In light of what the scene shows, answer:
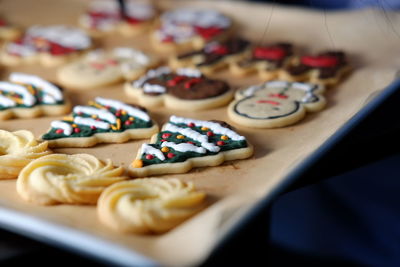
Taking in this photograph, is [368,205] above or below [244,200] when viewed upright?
below

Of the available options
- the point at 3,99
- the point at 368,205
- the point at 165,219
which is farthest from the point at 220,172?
the point at 368,205

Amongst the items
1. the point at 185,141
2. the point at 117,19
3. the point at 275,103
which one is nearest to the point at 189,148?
the point at 185,141

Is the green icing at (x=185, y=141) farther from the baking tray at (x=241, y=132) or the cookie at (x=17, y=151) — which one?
the cookie at (x=17, y=151)

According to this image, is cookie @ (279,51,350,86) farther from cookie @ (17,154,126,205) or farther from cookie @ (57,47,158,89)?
cookie @ (17,154,126,205)

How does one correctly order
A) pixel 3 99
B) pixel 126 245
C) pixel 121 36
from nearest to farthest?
pixel 126 245
pixel 3 99
pixel 121 36

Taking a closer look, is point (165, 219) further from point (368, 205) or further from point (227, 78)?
point (368, 205)

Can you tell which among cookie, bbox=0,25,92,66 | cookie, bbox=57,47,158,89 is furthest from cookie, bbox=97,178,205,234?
cookie, bbox=0,25,92,66
